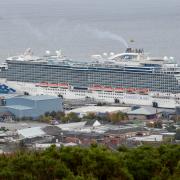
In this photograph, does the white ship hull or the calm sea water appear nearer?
the white ship hull

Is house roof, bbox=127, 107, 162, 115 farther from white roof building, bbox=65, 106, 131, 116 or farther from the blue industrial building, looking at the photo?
the blue industrial building

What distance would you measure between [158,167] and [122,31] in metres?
35.4

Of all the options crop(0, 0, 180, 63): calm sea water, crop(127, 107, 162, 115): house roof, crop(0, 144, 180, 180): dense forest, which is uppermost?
crop(0, 0, 180, 63): calm sea water

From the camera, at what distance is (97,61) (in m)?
24.3

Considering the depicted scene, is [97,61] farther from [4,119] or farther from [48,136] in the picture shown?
[48,136]

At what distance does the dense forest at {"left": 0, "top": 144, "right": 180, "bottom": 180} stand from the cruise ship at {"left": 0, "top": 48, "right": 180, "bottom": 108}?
40.5ft

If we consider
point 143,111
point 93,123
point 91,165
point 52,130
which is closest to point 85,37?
point 143,111

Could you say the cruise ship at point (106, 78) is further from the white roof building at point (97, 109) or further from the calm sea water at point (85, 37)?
the calm sea water at point (85, 37)

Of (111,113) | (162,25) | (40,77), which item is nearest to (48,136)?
(111,113)

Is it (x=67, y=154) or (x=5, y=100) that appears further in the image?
(x=5, y=100)

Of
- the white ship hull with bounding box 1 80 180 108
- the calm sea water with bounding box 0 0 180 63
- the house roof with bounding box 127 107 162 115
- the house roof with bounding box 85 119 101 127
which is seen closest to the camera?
the house roof with bounding box 85 119 101 127

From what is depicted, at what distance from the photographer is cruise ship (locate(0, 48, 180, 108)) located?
2273 centimetres

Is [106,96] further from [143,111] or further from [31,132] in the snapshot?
[31,132]

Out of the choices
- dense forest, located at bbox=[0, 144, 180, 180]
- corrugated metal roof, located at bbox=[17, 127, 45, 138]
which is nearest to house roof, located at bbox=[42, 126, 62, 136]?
corrugated metal roof, located at bbox=[17, 127, 45, 138]
